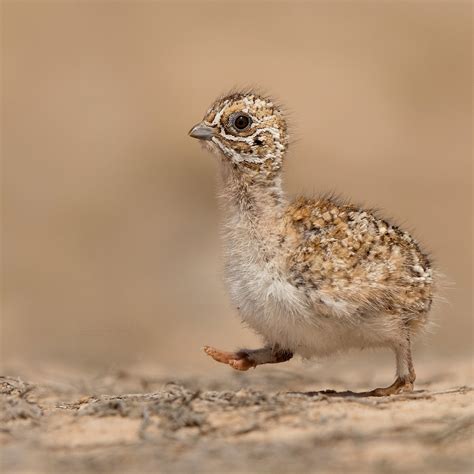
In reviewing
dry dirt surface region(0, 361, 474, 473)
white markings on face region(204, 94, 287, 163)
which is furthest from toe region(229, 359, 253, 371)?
white markings on face region(204, 94, 287, 163)

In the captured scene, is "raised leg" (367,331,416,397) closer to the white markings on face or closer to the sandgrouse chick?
the sandgrouse chick

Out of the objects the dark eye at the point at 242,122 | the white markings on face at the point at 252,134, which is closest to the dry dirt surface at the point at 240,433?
the white markings on face at the point at 252,134

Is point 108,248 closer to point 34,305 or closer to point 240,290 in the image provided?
point 34,305

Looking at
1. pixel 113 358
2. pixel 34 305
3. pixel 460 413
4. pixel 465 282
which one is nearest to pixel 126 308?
pixel 34 305

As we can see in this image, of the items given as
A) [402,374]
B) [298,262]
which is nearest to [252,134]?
[298,262]

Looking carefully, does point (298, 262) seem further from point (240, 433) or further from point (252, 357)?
point (240, 433)
